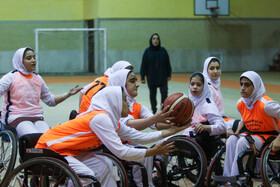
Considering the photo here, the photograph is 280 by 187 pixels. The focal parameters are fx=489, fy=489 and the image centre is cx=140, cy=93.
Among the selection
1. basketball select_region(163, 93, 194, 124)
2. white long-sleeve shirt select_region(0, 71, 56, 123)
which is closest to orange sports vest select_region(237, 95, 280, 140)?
basketball select_region(163, 93, 194, 124)

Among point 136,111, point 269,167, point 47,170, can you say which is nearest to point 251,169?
point 269,167

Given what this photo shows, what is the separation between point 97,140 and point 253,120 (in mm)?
1464

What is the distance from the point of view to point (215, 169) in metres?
4.22

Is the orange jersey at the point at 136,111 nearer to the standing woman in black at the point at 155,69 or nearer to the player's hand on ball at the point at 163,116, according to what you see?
the player's hand on ball at the point at 163,116

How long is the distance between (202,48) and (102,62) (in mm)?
4481

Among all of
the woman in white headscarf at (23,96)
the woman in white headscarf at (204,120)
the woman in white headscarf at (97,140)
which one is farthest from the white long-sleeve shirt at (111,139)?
the woman in white headscarf at (23,96)

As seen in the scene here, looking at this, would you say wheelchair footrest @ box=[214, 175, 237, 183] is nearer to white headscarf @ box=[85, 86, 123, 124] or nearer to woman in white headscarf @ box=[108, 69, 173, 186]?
woman in white headscarf @ box=[108, 69, 173, 186]

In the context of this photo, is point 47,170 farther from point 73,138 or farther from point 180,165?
point 180,165

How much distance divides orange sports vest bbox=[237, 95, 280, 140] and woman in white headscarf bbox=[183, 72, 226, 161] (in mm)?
299

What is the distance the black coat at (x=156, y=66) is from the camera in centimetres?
928

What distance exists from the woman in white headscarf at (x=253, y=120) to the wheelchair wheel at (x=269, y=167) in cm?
15

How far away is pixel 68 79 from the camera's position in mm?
18078

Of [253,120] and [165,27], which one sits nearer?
[253,120]

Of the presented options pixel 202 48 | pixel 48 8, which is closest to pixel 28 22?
pixel 48 8
